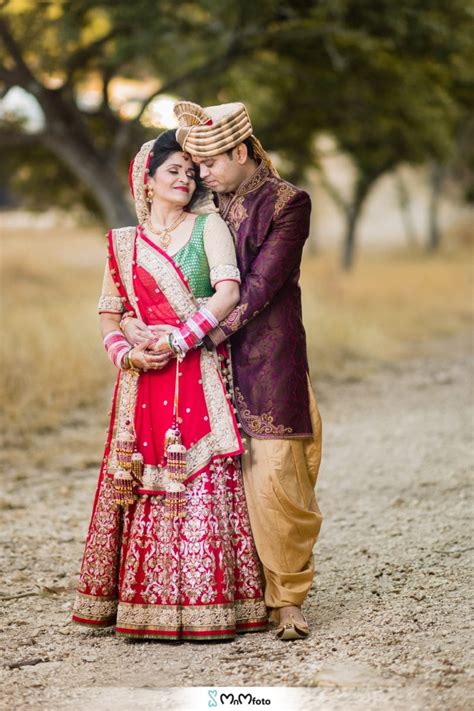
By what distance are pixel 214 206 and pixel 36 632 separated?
1.78 metres

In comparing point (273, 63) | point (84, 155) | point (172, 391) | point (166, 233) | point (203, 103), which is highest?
point (273, 63)

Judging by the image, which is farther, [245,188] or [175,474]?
[245,188]

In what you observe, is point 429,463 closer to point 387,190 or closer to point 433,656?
point 433,656

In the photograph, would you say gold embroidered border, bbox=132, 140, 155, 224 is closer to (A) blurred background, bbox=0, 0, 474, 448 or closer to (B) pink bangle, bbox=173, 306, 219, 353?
(B) pink bangle, bbox=173, 306, 219, 353

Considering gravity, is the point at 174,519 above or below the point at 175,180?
below

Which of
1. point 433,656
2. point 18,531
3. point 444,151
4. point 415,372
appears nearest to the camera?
point 433,656

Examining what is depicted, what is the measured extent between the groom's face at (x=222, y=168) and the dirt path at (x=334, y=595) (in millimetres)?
1669

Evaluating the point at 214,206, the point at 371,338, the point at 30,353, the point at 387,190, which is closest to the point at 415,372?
the point at 371,338

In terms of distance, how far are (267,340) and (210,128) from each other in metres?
0.79

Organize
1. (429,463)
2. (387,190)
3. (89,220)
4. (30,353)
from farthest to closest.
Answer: (387,190), (89,220), (30,353), (429,463)

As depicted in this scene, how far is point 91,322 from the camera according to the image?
11.4m

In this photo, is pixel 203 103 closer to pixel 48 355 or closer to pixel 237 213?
pixel 48 355

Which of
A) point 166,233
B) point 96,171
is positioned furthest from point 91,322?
point 166,233

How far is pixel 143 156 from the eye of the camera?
3963 mm
